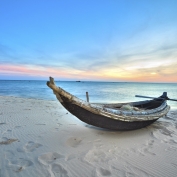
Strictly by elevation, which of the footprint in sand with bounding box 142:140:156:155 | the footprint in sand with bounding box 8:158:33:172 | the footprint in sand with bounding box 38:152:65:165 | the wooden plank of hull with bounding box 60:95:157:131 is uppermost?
the wooden plank of hull with bounding box 60:95:157:131

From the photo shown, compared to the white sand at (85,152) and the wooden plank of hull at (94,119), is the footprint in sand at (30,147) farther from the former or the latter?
the wooden plank of hull at (94,119)

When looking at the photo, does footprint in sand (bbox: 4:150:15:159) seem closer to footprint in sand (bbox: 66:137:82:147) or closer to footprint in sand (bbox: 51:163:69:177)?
footprint in sand (bbox: 51:163:69:177)

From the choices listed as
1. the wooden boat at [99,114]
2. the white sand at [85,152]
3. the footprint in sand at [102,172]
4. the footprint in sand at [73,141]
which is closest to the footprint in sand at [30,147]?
the white sand at [85,152]

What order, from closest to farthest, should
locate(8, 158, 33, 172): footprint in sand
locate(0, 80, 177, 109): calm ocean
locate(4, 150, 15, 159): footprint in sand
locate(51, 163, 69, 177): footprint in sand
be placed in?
1. locate(51, 163, 69, 177): footprint in sand
2. locate(8, 158, 33, 172): footprint in sand
3. locate(4, 150, 15, 159): footprint in sand
4. locate(0, 80, 177, 109): calm ocean

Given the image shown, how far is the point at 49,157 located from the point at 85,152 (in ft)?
2.89

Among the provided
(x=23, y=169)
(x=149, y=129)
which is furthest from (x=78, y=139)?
(x=149, y=129)

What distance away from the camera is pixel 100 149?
11.8ft

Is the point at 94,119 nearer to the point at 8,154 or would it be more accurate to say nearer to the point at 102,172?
the point at 102,172

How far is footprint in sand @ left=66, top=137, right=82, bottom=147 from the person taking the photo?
12.7 ft

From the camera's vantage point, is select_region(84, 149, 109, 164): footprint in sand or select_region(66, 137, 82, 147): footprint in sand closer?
select_region(84, 149, 109, 164): footprint in sand

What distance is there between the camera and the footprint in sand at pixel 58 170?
8.36 feet

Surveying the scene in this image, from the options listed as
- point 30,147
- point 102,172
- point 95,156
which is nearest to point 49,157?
point 30,147

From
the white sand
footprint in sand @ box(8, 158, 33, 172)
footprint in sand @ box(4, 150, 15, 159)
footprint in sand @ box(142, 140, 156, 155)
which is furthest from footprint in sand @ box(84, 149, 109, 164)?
footprint in sand @ box(4, 150, 15, 159)

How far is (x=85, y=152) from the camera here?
3406 millimetres
